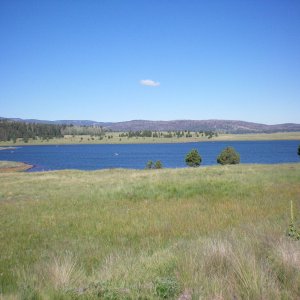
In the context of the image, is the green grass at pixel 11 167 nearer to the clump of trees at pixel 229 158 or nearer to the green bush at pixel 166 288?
the clump of trees at pixel 229 158

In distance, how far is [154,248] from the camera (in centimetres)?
773

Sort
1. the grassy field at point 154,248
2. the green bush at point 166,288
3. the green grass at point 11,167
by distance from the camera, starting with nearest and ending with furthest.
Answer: the green bush at point 166,288 < the grassy field at point 154,248 < the green grass at point 11,167

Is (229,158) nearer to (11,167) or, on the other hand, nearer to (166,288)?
(11,167)

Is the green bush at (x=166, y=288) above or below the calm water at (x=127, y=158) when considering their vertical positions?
above

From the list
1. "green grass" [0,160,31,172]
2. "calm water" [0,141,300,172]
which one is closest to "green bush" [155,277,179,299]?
"calm water" [0,141,300,172]

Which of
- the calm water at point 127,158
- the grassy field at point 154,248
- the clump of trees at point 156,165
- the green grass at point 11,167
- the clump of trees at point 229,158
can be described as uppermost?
the grassy field at point 154,248

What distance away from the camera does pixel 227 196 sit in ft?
53.2

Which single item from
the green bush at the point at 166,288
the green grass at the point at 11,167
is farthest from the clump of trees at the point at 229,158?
the green bush at the point at 166,288

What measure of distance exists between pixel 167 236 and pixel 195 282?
13.5ft

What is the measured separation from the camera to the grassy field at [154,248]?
4844 millimetres

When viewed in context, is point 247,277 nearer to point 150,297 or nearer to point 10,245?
point 150,297

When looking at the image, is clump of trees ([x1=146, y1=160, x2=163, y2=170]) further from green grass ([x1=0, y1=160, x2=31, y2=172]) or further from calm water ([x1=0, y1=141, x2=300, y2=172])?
green grass ([x1=0, y1=160, x2=31, y2=172])

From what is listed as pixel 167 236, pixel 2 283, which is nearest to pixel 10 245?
pixel 2 283

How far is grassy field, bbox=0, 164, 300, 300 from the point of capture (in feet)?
15.9
